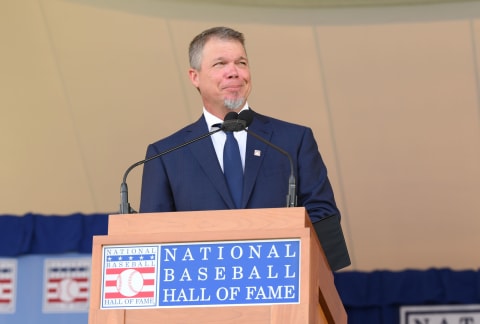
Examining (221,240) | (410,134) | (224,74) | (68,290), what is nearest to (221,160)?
(224,74)

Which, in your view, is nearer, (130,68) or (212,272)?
(212,272)

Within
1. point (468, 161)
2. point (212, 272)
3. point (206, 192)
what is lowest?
point (212, 272)

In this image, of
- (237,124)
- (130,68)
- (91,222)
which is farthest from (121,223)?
(130,68)

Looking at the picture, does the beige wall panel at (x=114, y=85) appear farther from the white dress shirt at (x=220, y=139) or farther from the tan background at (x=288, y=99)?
the white dress shirt at (x=220, y=139)

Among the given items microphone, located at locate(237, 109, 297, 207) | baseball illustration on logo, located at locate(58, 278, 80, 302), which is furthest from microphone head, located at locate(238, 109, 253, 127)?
baseball illustration on logo, located at locate(58, 278, 80, 302)

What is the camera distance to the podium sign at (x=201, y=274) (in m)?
2.45

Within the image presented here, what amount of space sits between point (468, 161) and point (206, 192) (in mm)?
4186

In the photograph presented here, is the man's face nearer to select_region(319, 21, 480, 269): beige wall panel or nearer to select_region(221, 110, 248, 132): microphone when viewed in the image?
select_region(221, 110, 248, 132): microphone

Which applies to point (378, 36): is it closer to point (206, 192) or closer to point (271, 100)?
point (271, 100)

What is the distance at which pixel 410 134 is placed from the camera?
706 cm

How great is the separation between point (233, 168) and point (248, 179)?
0.08 meters

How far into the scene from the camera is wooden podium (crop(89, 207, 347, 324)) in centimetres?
242

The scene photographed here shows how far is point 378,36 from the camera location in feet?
23.1

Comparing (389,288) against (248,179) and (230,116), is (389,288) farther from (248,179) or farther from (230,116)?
(230,116)
